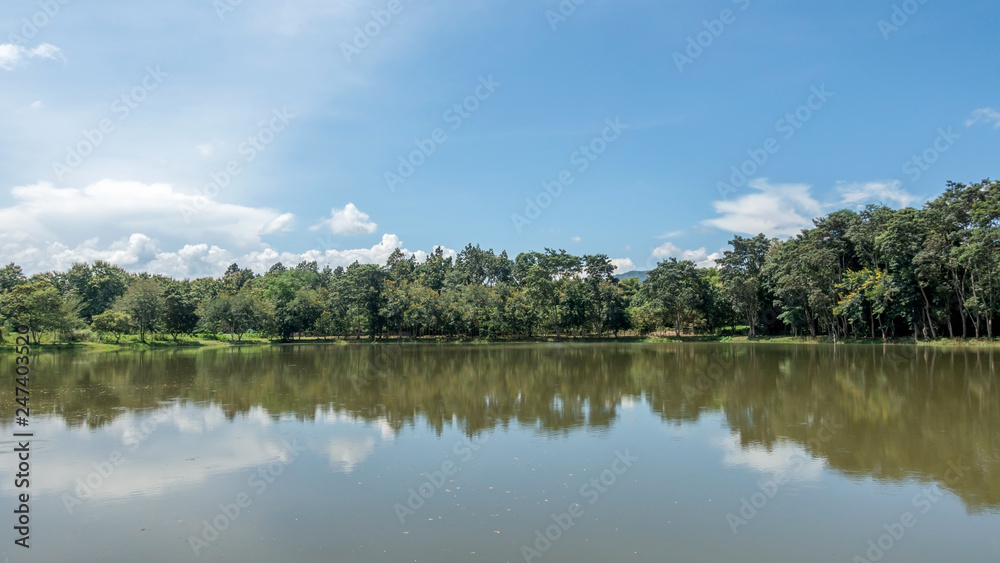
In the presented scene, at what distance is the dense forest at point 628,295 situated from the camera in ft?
120

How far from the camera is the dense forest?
1446 inches

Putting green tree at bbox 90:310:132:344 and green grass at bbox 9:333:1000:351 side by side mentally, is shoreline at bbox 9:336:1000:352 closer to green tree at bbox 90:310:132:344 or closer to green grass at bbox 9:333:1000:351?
green grass at bbox 9:333:1000:351

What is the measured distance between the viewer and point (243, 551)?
5.96 m

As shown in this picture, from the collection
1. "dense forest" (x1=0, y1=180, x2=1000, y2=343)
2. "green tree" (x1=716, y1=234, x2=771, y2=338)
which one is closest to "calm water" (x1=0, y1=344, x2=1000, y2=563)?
"dense forest" (x1=0, y1=180, x2=1000, y2=343)

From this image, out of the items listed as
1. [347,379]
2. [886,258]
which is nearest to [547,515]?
[347,379]

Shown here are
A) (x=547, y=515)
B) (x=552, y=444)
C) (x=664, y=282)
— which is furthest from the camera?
(x=664, y=282)

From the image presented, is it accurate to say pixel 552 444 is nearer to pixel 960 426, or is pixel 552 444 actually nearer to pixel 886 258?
pixel 960 426

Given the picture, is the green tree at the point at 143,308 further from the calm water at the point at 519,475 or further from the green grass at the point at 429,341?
the calm water at the point at 519,475

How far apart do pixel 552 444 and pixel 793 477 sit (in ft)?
13.2

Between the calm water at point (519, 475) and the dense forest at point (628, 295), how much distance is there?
82.9ft

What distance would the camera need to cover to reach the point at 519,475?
27.7 feet

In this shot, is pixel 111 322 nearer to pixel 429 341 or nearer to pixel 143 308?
pixel 143 308

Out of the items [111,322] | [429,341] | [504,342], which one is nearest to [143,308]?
[111,322]

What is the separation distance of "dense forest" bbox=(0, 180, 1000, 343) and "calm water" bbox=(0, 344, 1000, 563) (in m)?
25.3
